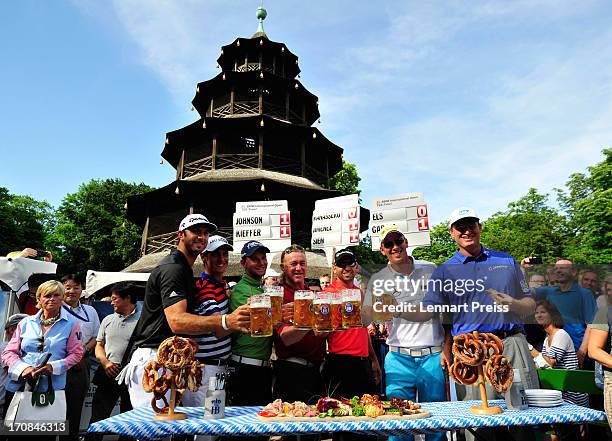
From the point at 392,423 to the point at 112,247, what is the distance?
148 feet

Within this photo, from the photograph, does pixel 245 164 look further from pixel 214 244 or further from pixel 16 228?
pixel 16 228

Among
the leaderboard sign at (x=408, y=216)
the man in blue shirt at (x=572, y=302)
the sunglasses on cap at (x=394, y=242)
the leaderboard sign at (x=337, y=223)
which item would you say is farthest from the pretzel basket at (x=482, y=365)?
the leaderboard sign at (x=337, y=223)

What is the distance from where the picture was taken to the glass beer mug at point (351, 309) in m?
3.11

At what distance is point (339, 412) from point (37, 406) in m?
3.74

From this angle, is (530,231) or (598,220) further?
(530,231)

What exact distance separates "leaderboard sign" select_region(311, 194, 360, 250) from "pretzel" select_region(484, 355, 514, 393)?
7.24m

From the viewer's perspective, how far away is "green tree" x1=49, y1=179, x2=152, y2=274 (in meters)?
41.8

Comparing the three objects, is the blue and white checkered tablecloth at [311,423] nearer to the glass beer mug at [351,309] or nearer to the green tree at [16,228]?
the glass beer mug at [351,309]

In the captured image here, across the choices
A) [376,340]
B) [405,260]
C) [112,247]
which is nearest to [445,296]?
[405,260]

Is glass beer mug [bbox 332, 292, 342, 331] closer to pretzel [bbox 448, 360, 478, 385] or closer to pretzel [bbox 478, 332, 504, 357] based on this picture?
pretzel [bbox 448, 360, 478, 385]

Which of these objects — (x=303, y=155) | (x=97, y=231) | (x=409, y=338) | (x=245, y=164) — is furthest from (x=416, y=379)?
(x=97, y=231)

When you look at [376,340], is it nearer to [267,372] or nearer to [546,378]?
[546,378]

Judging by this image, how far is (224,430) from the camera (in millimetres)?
2672

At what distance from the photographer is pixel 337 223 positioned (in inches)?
419
